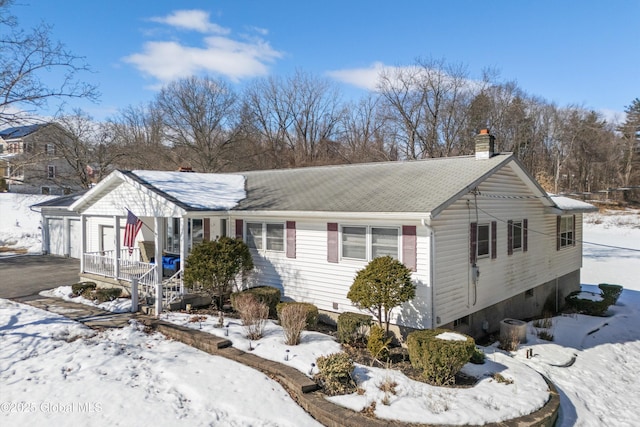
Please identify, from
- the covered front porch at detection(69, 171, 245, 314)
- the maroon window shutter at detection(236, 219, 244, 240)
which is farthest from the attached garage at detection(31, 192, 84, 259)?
the maroon window shutter at detection(236, 219, 244, 240)

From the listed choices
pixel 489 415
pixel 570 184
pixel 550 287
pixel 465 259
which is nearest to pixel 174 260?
pixel 465 259

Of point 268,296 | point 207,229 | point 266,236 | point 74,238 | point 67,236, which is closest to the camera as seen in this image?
point 268,296

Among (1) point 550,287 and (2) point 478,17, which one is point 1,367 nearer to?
(1) point 550,287

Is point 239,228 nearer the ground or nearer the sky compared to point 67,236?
nearer the sky

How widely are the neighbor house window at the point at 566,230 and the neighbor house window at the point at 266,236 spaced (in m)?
11.3

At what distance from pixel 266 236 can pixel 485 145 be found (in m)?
7.06

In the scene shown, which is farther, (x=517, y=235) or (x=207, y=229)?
(x=207, y=229)

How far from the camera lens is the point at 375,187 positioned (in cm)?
1163

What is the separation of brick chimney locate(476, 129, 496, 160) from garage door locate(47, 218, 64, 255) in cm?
2250

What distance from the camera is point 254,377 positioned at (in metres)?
7.11

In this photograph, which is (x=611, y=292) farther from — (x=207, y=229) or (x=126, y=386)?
(x=126, y=386)

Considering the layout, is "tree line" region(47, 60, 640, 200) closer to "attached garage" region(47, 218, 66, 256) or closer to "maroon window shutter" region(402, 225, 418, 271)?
"attached garage" region(47, 218, 66, 256)

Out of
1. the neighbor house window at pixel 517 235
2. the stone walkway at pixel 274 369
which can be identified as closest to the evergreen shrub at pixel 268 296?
the stone walkway at pixel 274 369

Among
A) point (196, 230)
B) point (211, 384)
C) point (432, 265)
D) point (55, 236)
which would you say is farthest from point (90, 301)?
point (55, 236)
